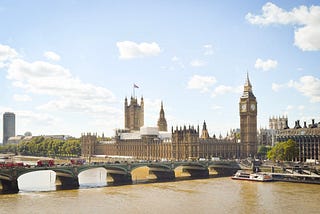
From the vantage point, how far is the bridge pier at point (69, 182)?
7503cm

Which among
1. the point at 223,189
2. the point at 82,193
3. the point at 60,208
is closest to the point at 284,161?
the point at 223,189

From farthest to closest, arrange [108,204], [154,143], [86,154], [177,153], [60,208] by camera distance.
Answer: [86,154] < [154,143] < [177,153] < [108,204] < [60,208]

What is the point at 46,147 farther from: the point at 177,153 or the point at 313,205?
the point at 313,205

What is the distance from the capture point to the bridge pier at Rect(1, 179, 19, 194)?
67.5 m

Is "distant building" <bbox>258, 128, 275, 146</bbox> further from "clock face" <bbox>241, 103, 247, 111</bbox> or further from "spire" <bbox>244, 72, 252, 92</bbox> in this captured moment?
"spire" <bbox>244, 72, 252, 92</bbox>

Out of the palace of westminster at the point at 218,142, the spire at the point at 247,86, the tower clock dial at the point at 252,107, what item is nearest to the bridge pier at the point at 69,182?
the palace of westminster at the point at 218,142

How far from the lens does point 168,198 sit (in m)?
64.1

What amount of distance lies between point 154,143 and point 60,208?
104 meters

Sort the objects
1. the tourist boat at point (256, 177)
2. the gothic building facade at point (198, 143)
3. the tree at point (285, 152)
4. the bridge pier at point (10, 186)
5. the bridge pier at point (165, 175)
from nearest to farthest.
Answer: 1. the bridge pier at point (10, 186)
2. the tourist boat at point (256, 177)
3. the bridge pier at point (165, 175)
4. the tree at point (285, 152)
5. the gothic building facade at point (198, 143)

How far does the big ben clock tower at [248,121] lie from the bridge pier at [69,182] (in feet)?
274

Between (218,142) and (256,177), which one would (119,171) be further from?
(218,142)

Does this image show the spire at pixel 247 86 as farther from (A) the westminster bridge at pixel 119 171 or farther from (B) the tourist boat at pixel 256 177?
(B) the tourist boat at pixel 256 177

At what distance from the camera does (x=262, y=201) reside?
6134 centimetres

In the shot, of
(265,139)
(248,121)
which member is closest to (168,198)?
(248,121)
